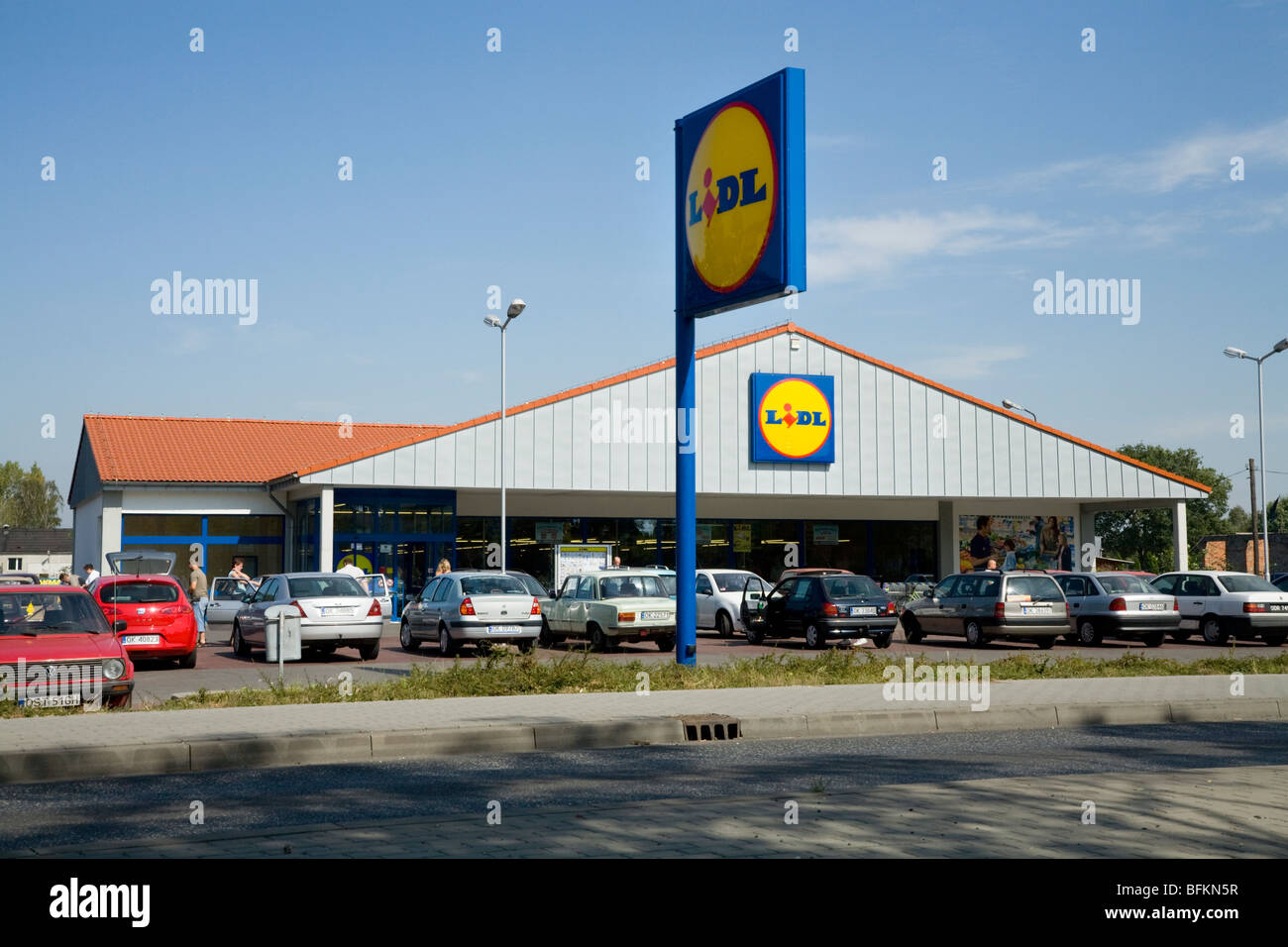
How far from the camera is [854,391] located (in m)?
40.2

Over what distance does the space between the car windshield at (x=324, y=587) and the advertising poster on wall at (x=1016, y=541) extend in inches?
1131

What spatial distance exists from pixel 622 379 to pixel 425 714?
2581 cm

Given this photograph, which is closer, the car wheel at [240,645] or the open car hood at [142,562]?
the car wheel at [240,645]

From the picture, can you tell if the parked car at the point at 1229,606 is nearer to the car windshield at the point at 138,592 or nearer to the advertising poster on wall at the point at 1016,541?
the advertising poster on wall at the point at 1016,541

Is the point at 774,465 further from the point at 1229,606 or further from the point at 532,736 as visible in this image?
the point at 532,736

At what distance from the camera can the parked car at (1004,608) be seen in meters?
24.2

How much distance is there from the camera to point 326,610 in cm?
2033

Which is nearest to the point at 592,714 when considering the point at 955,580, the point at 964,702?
the point at 964,702

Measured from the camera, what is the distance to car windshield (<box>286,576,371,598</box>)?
67.9 ft

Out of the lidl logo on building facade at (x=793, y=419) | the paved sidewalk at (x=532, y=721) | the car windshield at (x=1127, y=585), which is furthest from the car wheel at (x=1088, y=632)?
the lidl logo on building facade at (x=793, y=419)

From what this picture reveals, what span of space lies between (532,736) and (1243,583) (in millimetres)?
19634

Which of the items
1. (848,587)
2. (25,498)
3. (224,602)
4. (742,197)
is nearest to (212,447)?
(224,602)
